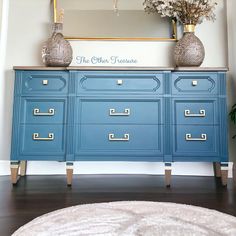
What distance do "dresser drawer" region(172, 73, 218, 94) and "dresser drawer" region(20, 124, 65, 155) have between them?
97cm

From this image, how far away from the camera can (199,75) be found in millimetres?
1870

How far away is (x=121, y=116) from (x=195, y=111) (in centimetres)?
59

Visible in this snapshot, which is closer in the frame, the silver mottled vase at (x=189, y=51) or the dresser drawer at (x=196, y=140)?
the dresser drawer at (x=196, y=140)

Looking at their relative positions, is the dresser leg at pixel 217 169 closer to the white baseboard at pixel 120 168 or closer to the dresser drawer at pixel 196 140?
the white baseboard at pixel 120 168

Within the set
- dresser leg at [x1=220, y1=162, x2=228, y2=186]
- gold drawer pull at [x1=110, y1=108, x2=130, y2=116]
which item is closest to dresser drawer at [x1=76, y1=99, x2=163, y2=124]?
gold drawer pull at [x1=110, y1=108, x2=130, y2=116]

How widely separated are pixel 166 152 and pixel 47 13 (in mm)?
1798

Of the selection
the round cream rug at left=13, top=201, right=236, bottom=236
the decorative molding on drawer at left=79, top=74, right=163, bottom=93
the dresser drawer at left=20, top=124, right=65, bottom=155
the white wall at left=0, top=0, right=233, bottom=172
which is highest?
the white wall at left=0, top=0, right=233, bottom=172

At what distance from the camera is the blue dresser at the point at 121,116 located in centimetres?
181

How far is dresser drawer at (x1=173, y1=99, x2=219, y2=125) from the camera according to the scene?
1835 mm

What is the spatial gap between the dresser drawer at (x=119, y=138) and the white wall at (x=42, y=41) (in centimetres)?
82

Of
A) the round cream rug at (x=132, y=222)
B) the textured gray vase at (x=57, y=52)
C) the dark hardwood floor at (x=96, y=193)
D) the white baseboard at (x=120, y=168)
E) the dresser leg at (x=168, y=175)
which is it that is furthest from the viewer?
the white baseboard at (x=120, y=168)

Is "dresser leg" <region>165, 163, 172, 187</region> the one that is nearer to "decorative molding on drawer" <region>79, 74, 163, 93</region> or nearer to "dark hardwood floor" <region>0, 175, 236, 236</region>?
"dark hardwood floor" <region>0, 175, 236, 236</region>

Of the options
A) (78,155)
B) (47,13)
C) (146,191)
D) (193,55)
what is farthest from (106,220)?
(47,13)

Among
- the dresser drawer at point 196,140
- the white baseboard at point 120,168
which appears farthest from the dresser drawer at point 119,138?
the white baseboard at point 120,168
